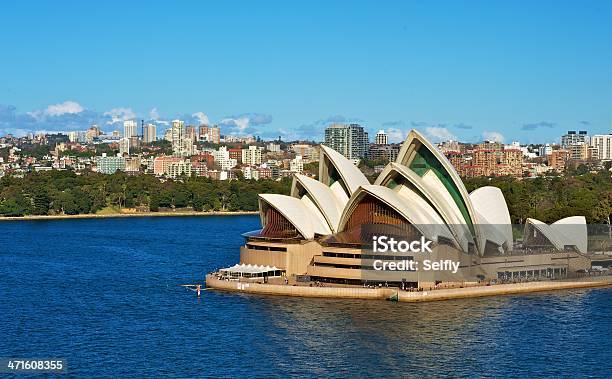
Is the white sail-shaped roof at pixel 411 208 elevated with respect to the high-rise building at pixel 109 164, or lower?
lower

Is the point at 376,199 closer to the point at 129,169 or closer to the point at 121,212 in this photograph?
the point at 121,212

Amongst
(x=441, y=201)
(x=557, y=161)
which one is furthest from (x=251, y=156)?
(x=441, y=201)

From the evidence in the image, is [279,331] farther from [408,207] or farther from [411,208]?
[411,208]

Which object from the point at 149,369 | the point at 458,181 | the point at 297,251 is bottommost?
the point at 149,369

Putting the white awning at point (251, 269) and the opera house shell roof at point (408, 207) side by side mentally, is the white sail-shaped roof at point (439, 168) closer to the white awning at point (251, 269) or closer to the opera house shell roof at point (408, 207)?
the opera house shell roof at point (408, 207)

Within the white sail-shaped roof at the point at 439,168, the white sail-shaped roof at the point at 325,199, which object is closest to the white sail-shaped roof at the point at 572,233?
the white sail-shaped roof at the point at 439,168

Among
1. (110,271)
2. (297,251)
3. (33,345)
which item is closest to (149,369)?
(33,345)

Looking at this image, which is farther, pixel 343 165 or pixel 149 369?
pixel 343 165
